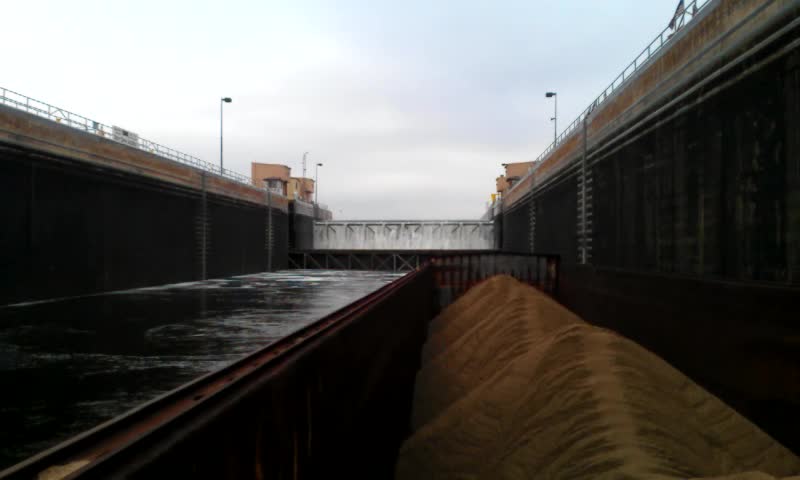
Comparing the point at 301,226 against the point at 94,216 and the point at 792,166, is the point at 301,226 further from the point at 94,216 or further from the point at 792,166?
the point at 792,166

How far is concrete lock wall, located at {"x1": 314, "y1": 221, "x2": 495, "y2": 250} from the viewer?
2104 inches

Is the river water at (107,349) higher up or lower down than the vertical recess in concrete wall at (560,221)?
lower down

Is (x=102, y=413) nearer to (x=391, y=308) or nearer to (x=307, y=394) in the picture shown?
(x=391, y=308)

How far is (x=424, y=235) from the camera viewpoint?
5359 centimetres

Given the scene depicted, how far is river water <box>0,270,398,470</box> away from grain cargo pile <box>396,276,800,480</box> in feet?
15.3

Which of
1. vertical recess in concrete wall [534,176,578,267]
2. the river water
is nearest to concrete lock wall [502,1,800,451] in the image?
vertical recess in concrete wall [534,176,578,267]

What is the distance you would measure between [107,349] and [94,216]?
1419 centimetres

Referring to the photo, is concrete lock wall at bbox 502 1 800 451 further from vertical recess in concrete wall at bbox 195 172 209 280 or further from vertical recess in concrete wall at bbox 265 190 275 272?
vertical recess in concrete wall at bbox 265 190 275 272

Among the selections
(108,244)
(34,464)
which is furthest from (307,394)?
(108,244)

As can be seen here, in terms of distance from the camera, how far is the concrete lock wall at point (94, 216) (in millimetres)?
18750

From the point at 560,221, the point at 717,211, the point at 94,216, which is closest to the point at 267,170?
the point at 94,216

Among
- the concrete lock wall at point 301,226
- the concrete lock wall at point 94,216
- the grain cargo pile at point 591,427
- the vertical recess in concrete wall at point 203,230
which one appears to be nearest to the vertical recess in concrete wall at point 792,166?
the grain cargo pile at point 591,427

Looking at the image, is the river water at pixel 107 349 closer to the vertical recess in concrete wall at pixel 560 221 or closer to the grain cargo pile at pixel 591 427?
the grain cargo pile at pixel 591 427

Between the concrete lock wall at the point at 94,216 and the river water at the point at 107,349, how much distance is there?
1.74 m
